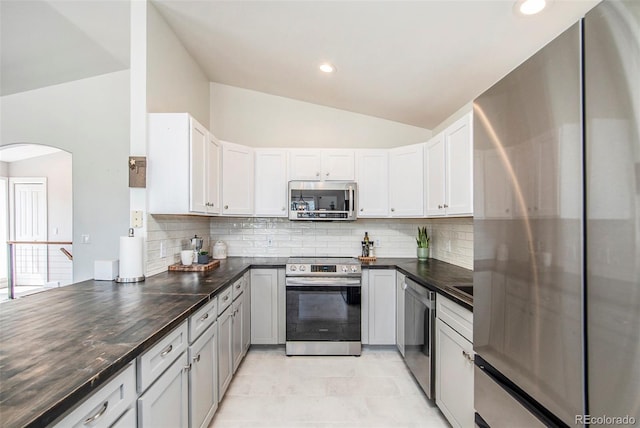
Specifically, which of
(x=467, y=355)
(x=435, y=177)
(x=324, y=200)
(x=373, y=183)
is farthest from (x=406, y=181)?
(x=467, y=355)

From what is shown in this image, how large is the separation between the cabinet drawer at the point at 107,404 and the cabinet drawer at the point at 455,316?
1617mm

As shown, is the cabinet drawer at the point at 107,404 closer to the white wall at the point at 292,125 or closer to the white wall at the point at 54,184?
the white wall at the point at 292,125

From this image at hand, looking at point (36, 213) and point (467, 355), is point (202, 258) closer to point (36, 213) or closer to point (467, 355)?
point (467, 355)

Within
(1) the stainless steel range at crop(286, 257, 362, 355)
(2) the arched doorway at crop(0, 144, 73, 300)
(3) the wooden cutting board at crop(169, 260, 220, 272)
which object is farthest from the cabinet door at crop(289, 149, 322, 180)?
(2) the arched doorway at crop(0, 144, 73, 300)

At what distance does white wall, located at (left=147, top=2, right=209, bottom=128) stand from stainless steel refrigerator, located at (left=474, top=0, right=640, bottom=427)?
7.84 feet

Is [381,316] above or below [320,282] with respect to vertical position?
below

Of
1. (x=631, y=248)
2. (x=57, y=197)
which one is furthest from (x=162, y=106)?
(x=57, y=197)

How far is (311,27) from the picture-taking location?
7.30ft

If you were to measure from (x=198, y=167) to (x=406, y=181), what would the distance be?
7.18 feet

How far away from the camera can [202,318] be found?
1.77 m

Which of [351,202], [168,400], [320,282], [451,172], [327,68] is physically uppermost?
[327,68]

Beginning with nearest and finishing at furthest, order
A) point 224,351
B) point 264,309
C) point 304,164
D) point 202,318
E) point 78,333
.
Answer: point 78,333, point 202,318, point 224,351, point 264,309, point 304,164

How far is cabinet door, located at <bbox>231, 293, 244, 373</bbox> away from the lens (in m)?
2.47

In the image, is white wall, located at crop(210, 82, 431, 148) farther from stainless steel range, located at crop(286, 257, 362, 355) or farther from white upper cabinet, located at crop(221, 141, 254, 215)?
stainless steel range, located at crop(286, 257, 362, 355)
